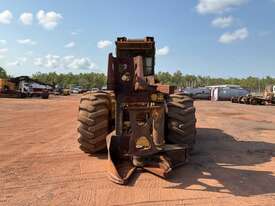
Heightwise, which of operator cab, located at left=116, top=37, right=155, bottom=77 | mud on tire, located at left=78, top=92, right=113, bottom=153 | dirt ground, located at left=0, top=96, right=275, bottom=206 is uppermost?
operator cab, located at left=116, top=37, right=155, bottom=77

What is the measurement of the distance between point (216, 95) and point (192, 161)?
2044 inches

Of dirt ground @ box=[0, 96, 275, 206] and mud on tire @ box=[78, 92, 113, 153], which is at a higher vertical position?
mud on tire @ box=[78, 92, 113, 153]

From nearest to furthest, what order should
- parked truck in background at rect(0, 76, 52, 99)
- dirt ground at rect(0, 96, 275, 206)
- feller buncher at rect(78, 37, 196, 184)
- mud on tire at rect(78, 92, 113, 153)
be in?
dirt ground at rect(0, 96, 275, 206) < feller buncher at rect(78, 37, 196, 184) < mud on tire at rect(78, 92, 113, 153) < parked truck in background at rect(0, 76, 52, 99)

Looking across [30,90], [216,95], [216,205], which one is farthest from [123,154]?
[216,95]

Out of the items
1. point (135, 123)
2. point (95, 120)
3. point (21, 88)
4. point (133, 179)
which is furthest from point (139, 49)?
point (21, 88)

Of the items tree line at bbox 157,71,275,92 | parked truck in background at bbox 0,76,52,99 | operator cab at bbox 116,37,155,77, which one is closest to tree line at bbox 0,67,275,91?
tree line at bbox 157,71,275,92

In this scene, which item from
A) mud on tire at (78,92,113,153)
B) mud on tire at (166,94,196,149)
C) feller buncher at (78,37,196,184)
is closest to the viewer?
feller buncher at (78,37,196,184)

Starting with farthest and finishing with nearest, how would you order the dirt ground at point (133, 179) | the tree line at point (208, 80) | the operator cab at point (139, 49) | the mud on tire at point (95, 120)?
1. the tree line at point (208, 80)
2. the operator cab at point (139, 49)
3. the mud on tire at point (95, 120)
4. the dirt ground at point (133, 179)

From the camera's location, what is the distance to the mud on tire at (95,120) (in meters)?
8.29

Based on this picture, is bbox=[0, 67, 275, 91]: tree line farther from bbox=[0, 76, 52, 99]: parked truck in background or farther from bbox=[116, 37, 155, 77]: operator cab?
bbox=[116, 37, 155, 77]: operator cab

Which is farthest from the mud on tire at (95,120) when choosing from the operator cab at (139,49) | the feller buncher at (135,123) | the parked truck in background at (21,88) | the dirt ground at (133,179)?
the parked truck in background at (21,88)

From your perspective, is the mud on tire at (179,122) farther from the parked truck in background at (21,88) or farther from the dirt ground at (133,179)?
the parked truck in background at (21,88)

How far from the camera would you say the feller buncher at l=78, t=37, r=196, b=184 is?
6.96 m

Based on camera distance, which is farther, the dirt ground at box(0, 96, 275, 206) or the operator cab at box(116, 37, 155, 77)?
the operator cab at box(116, 37, 155, 77)
